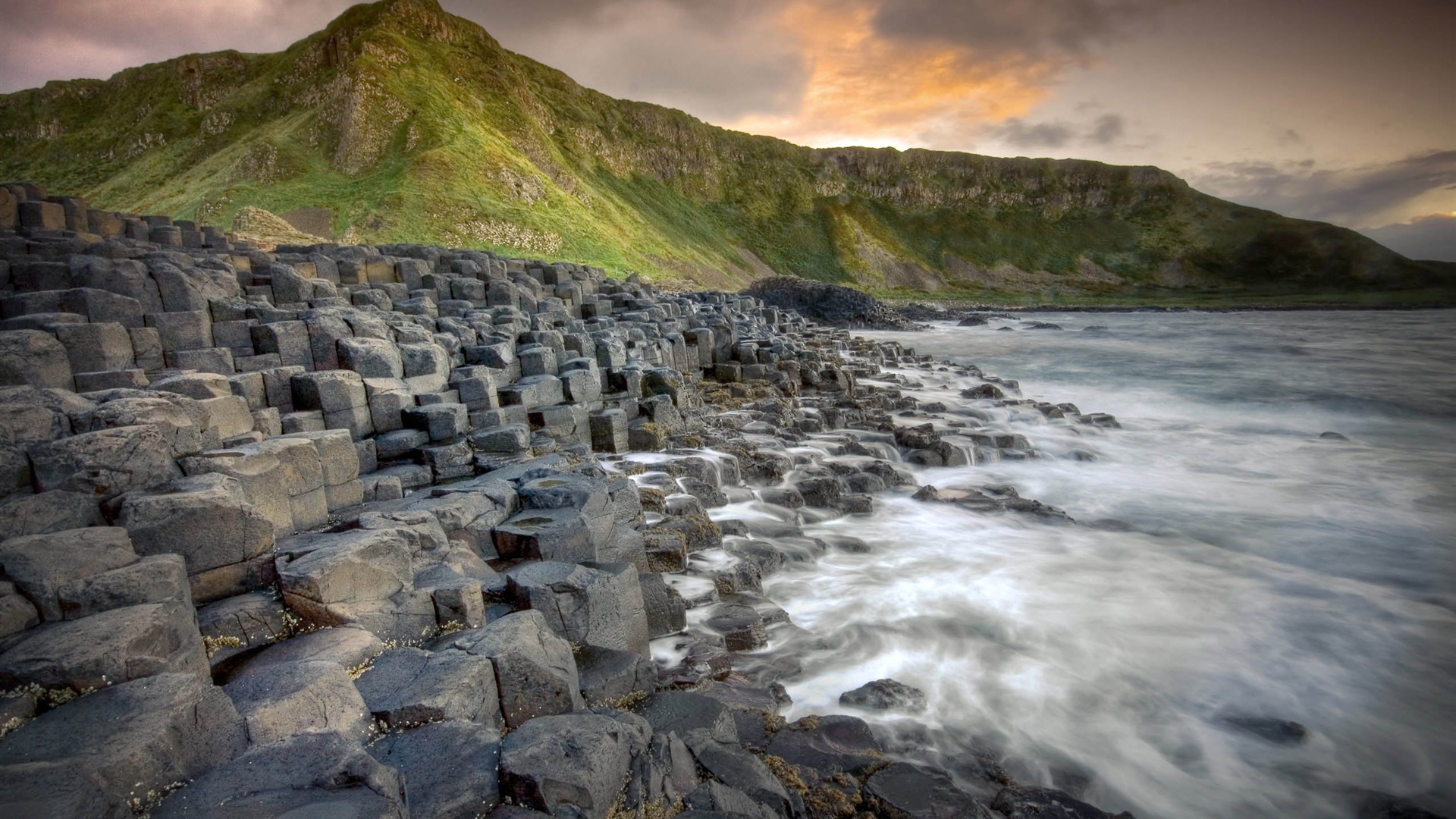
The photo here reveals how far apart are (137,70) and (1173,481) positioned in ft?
338

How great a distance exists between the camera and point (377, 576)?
4668 mm

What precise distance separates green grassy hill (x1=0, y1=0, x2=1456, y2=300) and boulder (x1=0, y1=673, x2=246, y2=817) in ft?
129

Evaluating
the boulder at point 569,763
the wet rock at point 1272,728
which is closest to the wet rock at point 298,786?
the boulder at point 569,763

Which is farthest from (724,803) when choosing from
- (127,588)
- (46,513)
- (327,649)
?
(46,513)

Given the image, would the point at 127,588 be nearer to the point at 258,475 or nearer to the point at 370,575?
the point at 370,575

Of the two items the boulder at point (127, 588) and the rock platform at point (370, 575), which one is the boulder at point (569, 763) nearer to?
the rock platform at point (370, 575)

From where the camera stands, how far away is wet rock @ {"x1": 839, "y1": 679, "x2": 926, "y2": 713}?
17.7 feet

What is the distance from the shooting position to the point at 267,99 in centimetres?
6069

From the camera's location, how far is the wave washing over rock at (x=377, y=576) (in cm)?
307

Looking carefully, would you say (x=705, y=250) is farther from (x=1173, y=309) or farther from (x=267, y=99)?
(x=1173, y=309)

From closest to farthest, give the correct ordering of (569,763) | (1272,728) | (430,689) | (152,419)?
(569,763) < (430,689) < (152,419) < (1272,728)

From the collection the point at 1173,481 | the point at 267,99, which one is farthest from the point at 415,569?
the point at 267,99

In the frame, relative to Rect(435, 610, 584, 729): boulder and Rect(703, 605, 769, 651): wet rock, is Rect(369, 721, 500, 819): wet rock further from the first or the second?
Rect(703, 605, 769, 651): wet rock

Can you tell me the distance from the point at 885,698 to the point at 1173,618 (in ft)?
13.6
